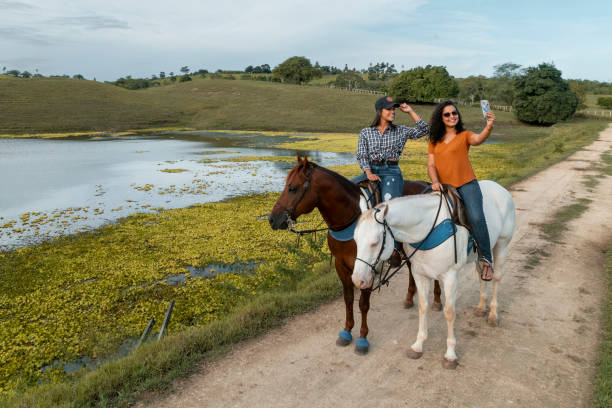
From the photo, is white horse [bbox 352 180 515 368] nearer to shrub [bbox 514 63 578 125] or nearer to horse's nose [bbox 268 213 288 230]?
horse's nose [bbox 268 213 288 230]

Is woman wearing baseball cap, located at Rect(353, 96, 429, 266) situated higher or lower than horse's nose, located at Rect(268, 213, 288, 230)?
higher

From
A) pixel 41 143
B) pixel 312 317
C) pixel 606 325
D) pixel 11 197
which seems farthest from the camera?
pixel 41 143

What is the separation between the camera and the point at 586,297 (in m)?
6.77

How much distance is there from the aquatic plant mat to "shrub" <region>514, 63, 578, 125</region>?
63066 millimetres

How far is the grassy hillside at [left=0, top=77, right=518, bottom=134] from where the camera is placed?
60.3 metres

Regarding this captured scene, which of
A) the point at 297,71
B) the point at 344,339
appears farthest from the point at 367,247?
the point at 297,71

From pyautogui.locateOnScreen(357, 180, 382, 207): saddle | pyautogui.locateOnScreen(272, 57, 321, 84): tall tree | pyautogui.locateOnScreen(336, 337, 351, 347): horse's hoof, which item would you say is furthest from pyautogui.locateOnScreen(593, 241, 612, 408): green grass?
pyautogui.locateOnScreen(272, 57, 321, 84): tall tree

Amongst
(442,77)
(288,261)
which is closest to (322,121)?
(442,77)

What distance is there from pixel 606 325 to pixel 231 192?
1615cm

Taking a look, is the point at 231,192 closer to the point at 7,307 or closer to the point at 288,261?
the point at 288,261

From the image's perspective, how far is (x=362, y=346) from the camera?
5.23m

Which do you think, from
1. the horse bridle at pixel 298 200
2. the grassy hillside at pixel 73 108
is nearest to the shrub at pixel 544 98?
the grassy hillside at pixel 73 108

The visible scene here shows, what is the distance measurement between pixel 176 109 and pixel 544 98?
68153 mm

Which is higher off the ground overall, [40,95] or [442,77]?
[442,77]
